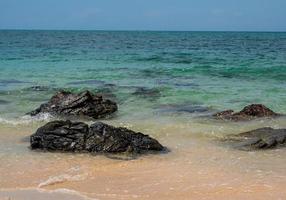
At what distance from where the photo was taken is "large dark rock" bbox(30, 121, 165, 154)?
9.22 metres

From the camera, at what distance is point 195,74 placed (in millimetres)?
26297

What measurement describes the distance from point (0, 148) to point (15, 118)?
3507 millimetres

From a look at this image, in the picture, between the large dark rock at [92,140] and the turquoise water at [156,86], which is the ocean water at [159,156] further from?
the large dark rock at [92,140]

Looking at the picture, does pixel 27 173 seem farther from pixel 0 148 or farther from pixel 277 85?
pixel 277 85

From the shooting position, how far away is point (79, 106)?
1377cm

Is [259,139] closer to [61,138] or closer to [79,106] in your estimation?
[61,138]

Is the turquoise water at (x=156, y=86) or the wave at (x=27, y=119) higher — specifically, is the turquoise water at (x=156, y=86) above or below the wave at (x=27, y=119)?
below

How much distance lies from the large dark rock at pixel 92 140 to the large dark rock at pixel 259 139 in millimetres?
1629

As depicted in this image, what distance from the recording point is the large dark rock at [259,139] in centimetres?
969

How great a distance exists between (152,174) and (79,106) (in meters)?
6.27

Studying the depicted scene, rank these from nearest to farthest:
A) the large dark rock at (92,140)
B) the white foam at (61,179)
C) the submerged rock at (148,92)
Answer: the white foam at (61,179) → the large dark rock at (92,140) → the submerged rock at (148,92)

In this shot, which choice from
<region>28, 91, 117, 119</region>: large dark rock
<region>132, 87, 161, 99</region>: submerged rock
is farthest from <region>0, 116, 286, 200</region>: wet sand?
<region>132, 87, 161, 99</region>: submerged rock

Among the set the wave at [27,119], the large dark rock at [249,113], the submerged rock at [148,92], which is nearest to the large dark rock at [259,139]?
the large dark rock at [249,113]

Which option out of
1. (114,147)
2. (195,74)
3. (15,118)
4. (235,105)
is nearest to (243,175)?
(114,147)
